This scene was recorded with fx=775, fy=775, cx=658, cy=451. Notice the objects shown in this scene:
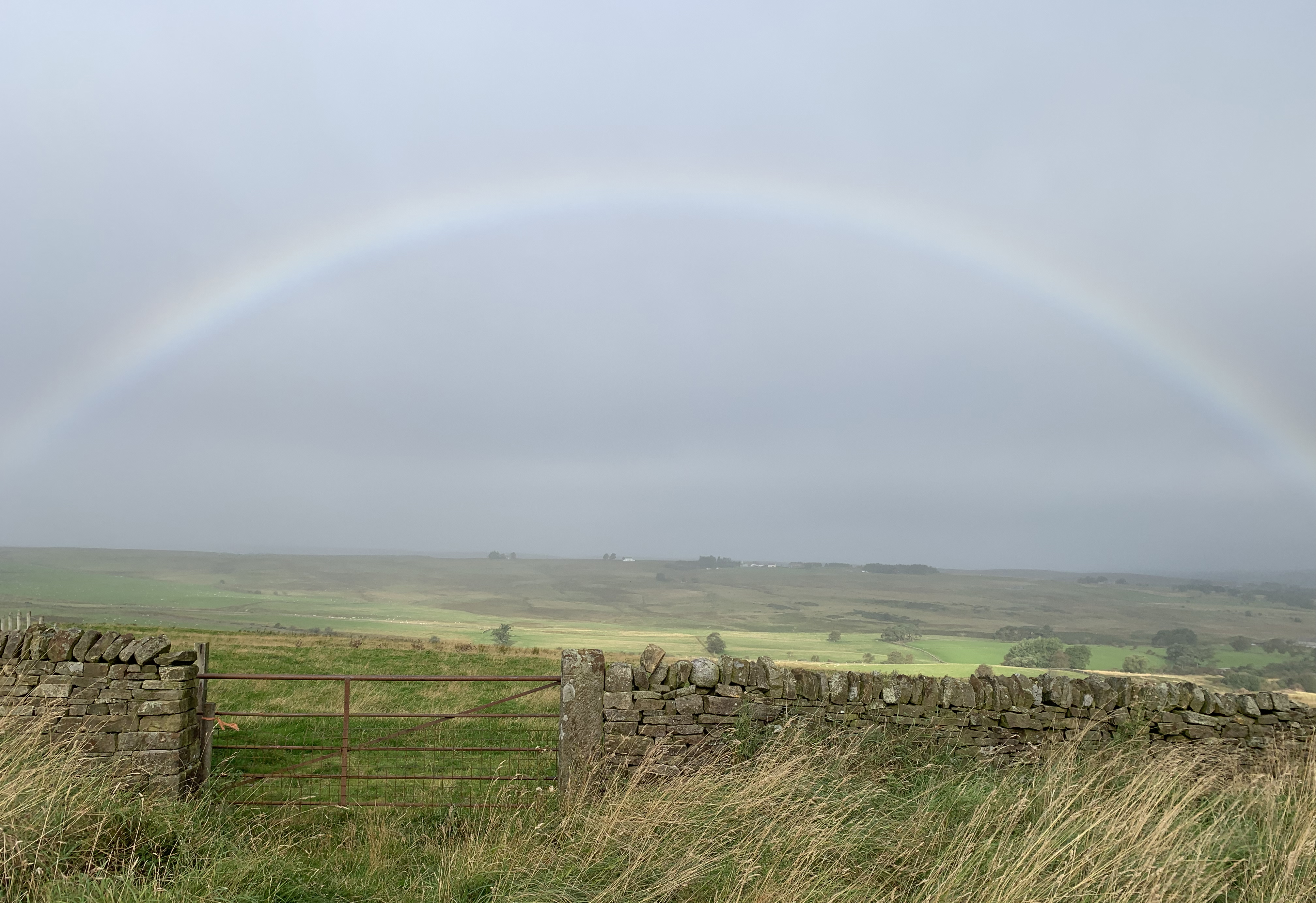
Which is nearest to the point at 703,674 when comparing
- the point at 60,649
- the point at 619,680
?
the point at 619,680

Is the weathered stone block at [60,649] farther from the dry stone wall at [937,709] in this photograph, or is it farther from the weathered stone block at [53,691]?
the dry stone wall at [937,709]

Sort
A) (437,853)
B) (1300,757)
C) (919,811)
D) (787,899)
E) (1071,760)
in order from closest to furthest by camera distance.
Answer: (787,899)
(919,811)
(437,853)
(1071,760)
(1300,757)

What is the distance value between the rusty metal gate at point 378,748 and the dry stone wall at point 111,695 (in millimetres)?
453

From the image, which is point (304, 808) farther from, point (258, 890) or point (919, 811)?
point (919, 811)

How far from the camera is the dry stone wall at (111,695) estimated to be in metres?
8.05

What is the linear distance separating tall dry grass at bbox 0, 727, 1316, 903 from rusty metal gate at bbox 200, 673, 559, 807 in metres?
0.70

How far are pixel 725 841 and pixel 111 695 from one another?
266 inches

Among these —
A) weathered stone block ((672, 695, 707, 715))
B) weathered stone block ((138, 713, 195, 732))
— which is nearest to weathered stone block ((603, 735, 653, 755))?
weathered stone block ((672, 695, 707, 715))

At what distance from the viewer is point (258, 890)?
17.2 ft

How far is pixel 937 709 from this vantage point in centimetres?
908

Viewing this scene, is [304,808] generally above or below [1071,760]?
below

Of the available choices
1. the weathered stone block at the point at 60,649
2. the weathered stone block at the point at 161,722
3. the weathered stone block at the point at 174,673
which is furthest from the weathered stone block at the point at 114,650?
the weathered stone block at the point at 161,722

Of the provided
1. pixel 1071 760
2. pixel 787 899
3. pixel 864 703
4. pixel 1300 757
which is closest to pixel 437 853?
pixel 787 899

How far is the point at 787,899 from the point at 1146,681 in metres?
7.33
